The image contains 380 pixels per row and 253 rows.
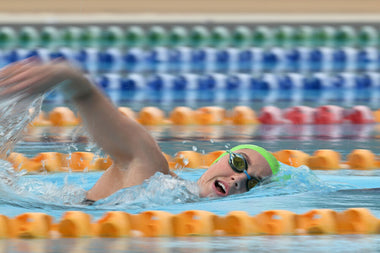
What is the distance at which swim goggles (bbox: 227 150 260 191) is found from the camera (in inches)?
136

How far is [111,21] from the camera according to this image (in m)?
11.1

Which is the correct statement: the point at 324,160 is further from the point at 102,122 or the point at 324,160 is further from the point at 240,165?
the point at 102,122

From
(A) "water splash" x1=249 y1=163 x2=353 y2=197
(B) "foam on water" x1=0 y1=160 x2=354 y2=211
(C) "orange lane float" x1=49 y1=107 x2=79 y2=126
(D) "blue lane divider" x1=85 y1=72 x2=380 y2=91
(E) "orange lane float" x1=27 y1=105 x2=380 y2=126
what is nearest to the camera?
(B) "foam on water" x1=0 y1=160 x2=354 y2=211

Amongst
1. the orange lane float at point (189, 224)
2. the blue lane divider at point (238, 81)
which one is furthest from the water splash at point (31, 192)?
the blue lane divider at point (238, 81)

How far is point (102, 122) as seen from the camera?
3.04m

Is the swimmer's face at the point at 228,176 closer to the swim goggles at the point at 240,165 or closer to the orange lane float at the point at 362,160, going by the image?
the swim goggles at the point at 240,165

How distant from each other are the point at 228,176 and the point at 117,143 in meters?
0.62

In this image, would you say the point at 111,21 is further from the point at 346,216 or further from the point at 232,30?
the point at 346,216

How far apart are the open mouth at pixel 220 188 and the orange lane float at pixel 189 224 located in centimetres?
27

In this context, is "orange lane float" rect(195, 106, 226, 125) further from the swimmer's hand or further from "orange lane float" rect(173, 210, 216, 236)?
the swimmer's hand

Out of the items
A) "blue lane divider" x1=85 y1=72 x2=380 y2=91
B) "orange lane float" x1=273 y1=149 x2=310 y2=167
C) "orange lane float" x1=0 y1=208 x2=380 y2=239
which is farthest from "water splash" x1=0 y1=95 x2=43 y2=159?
"blue lane divider" x1=85 y1=72 x2=380 y2=91

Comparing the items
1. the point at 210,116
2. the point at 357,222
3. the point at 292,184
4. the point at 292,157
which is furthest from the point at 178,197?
the point at 210,116

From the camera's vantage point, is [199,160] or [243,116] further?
[243,116]

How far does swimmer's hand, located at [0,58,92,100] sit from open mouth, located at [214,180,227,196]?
936 millimetres
